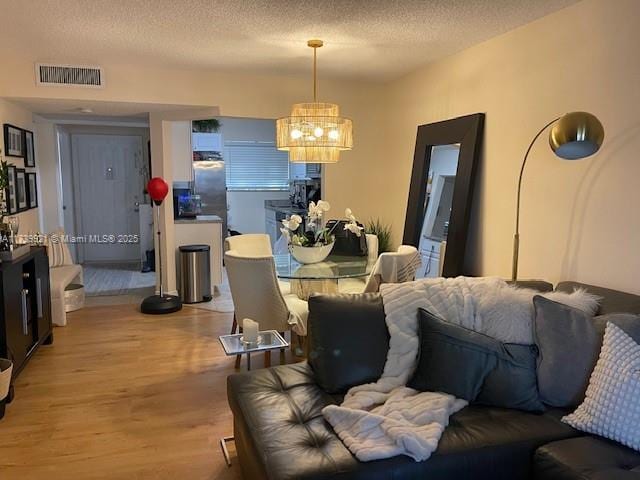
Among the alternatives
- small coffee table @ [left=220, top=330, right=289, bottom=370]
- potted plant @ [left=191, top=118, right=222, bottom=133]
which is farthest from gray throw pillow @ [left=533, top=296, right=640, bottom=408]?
potted plant @ [left=191, top=118, right=222, bottom=133]

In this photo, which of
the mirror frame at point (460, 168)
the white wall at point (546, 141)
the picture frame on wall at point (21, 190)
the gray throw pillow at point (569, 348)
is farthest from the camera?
the picture frame on wall at point (21, 190)

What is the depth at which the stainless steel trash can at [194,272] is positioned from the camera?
549 centimetres

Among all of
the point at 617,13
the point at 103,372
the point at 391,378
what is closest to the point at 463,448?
the point at 391,378

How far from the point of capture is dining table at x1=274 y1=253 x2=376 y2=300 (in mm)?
3566

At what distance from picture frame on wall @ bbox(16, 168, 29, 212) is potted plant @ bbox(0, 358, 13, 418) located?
87.9 inches

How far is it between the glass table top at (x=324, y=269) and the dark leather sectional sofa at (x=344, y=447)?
3.17ft

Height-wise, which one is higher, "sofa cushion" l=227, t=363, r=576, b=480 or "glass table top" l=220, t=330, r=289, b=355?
"glass table top" l=220, t=330, r=289, b=355

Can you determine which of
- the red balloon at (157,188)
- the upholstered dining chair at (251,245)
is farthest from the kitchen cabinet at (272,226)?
the upholstered dining chair at (251,245)

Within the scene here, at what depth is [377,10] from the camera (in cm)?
308

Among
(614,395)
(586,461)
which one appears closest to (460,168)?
(614,395)

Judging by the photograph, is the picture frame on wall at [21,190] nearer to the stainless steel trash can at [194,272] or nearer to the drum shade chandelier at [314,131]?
the stainless steel trash can at [194,272]

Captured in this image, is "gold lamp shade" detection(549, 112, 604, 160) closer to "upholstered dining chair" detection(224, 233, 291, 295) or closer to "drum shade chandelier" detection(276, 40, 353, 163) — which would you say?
"drum shade chandelier" detection(276, 40, 353, 163)

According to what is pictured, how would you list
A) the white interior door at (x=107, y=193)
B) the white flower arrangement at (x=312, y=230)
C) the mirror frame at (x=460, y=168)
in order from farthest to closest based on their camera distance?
the white interior door at (x=107, y=193), the mirror frame at (x=460, y=168), the white flower arrangement at (x=312, y=230)

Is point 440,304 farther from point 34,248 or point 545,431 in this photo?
point 34,248
